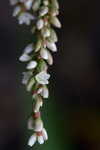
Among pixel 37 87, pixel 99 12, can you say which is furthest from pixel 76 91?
pixel 37 87

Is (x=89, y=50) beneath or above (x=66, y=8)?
beneath

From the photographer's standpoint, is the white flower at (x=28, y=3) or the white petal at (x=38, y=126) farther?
the white petal at (x=38, y=126)

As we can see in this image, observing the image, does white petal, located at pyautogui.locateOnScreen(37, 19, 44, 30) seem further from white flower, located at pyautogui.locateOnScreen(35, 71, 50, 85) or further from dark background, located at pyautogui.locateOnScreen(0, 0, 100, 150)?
dark background, located at pyautogui.locateOnScreen(0, 0, 100, 150)

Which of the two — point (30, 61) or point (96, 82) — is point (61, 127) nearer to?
point (96, 82)

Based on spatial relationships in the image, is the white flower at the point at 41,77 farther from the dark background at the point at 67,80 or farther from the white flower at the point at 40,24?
the dark background at the point at 67,80

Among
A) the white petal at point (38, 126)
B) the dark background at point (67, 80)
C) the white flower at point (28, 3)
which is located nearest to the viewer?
the white flower at point (28, 3)

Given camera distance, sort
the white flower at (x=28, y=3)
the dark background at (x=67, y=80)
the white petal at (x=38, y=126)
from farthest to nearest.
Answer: the dark background at (x=67, y=80) → the white petal at (x=38, y=126) → the white flower at (x=28, y=3)

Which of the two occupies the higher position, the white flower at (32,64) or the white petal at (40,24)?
the white petal at (40,24)

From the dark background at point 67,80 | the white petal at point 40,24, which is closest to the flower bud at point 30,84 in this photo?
the white petal at point 40,24

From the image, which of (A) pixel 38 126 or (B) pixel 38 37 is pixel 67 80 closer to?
(A) pixel 38 126
